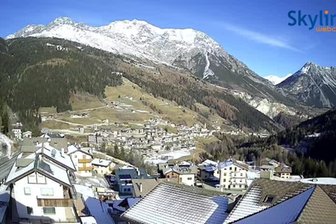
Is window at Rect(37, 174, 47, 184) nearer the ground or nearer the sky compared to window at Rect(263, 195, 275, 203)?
nearer the ground

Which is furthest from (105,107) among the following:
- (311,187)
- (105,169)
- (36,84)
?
(311,187)

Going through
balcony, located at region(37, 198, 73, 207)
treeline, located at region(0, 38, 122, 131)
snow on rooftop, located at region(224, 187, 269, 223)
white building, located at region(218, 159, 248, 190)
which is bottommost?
white building, located at region(218, 159, 248, 190)

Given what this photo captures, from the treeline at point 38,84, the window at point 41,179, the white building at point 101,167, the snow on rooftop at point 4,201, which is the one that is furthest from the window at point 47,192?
the treeline at point 38,84

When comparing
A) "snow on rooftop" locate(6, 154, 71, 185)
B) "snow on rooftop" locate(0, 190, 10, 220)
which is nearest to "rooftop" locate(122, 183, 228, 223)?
"snow on rooftop" locate(6, 154, 71, 185)

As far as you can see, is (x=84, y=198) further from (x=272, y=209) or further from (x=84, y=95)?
(x=84, y=95)

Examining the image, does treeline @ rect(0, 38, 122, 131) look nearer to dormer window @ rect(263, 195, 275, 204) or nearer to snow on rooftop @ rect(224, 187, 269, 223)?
snow on rooftop @ rect(224, 187, 269, 223)

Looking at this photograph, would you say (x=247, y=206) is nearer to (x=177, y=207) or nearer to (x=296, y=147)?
(x=177, y=207)

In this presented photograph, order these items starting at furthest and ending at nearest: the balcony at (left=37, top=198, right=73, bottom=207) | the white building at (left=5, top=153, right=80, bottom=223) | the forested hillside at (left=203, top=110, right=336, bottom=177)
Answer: the forested hillside at (left=203, top=110, right=336, bottom=177) → the balcony at (left=37, top=198, right=73, bottom=207) → the white building at (left=5, top=153, right=80, bottom=223)

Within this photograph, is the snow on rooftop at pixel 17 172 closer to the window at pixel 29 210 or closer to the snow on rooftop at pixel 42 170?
the snow on rooftop at pixel 42 170
